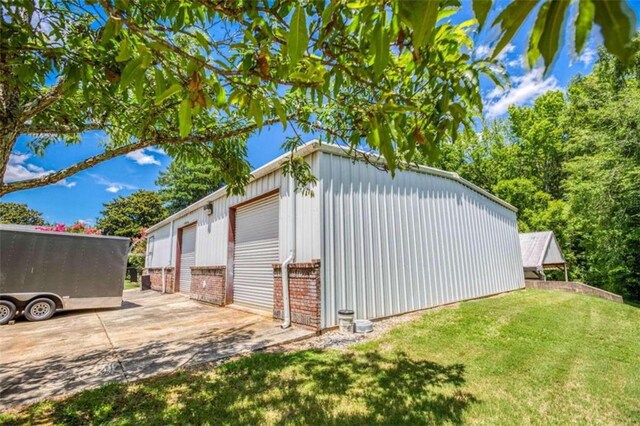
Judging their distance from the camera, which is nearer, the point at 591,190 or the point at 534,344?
the point at 534,344

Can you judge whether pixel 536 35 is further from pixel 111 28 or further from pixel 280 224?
pixel 280 224

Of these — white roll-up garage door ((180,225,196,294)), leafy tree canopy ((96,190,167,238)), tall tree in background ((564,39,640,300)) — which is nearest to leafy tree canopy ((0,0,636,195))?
white roll-up garage door ((180,225,196,294))

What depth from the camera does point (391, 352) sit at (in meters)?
4.41

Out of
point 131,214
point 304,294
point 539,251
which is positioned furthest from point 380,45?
point 131,214

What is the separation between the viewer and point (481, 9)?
710 mm

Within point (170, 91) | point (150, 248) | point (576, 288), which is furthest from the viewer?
point (150, 248)

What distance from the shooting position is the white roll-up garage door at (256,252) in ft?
24.2

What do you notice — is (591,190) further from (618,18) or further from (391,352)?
(618,18)

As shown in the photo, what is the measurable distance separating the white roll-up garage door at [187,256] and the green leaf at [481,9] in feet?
40.3

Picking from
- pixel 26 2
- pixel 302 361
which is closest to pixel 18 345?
pixel 302 361

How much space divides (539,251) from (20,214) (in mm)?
47862

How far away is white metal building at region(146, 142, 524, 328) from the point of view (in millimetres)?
5887

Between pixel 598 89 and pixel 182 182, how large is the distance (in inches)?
1246

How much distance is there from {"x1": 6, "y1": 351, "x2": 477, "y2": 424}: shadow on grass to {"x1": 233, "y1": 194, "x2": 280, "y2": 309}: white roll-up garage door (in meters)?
3.48
